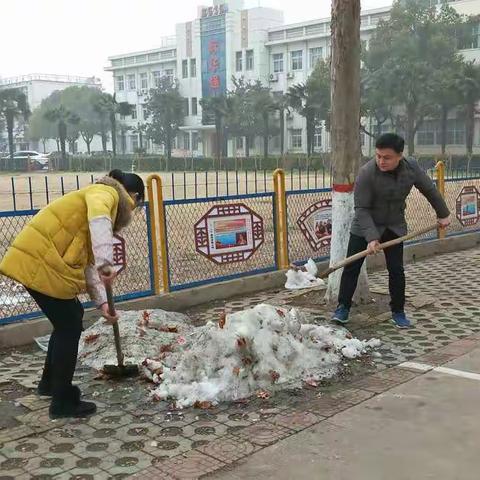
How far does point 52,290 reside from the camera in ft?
11.2

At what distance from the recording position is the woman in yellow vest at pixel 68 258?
3.33 metres

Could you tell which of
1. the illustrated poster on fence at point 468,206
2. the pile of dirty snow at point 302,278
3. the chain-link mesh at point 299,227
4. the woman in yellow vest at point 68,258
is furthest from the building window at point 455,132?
the woman in yellow vest at point 68,258

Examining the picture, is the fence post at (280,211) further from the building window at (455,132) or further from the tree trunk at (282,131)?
the tree trunk at (282,131)

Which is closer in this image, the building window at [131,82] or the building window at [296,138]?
the building window at [296,138]

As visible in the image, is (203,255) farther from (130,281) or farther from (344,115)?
(344,115)

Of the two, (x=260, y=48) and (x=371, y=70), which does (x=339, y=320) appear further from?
(x=260, y=48)

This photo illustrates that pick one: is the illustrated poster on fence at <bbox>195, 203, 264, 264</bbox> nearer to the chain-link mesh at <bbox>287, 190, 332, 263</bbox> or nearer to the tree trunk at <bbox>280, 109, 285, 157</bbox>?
the chain-link mesh at <bbox>287, 190, 332, 263</bbox>

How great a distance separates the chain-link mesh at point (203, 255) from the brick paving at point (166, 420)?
179 cm

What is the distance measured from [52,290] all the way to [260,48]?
7370 centimetres

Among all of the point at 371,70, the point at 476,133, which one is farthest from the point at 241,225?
the point at 476,133

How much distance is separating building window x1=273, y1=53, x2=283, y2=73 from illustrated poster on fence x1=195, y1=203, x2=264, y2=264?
68.8 metres

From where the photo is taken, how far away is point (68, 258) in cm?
343

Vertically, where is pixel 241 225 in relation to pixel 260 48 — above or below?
below

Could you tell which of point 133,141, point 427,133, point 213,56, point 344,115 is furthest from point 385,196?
point 133,141
